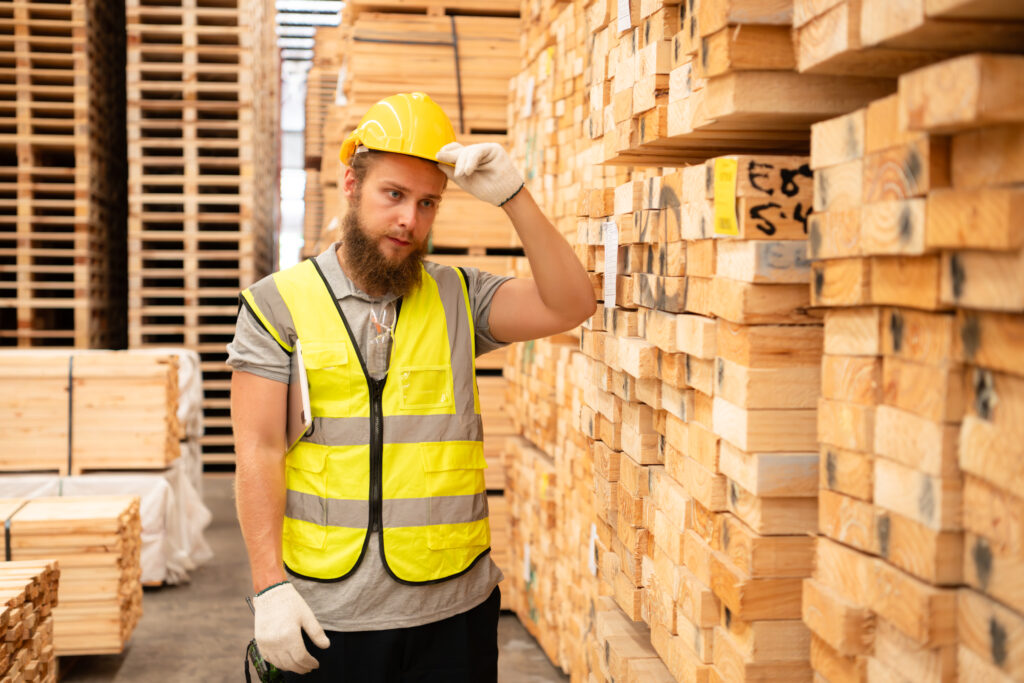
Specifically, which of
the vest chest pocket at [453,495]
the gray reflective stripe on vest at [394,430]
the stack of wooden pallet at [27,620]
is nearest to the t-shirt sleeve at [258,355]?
the gray reflective stripe on vest at [394,430]

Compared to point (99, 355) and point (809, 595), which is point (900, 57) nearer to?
point (809, 595)

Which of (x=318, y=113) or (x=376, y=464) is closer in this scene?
(x=376, y=464)

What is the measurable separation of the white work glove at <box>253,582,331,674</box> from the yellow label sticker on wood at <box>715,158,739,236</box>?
1.48 metres

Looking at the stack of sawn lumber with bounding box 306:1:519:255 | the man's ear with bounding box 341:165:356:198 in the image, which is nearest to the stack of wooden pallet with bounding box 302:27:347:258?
the stack of sawn lumber with bounding box 306:1:519:255

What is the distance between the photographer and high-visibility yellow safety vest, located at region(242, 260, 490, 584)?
2674mm

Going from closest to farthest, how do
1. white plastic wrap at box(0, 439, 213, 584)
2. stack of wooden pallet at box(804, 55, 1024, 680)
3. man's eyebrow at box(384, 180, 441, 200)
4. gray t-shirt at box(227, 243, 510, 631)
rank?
stack of wooden pallet at box(804, 55, 1024, 680), gray t-shirt at box(227, 243, 510, 631), man's eyebrow at box(384, 180, 441, 200), white plastic wrap at box(0, 439, 213, 584)

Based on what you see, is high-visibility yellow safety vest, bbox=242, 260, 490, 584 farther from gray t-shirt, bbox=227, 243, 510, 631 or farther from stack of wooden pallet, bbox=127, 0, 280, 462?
stack of wooden pallet, bbox=127, 0, 280, 462

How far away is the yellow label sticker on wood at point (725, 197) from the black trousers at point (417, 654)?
4.69 ft

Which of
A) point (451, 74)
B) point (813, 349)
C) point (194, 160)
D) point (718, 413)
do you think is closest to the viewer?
point (813, 349)

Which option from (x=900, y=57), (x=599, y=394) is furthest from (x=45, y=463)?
(x=900, y=57)

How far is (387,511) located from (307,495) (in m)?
0.23

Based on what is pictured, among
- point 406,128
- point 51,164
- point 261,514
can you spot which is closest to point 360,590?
point 261,514

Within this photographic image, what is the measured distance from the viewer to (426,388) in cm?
278

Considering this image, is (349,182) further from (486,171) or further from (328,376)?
(328,376)
